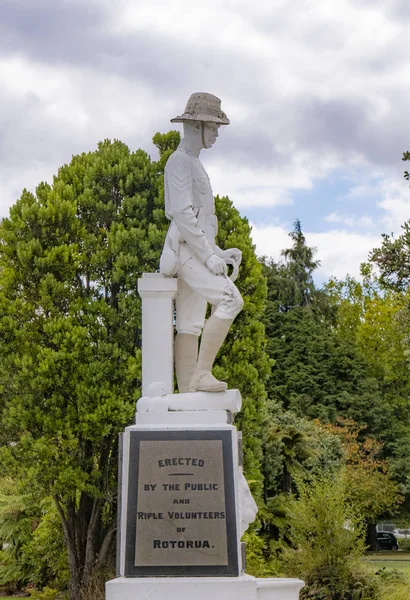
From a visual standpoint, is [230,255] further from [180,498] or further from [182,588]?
[182,588]

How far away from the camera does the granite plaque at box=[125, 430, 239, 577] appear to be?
6.32 metres

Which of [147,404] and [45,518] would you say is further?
[45,518]

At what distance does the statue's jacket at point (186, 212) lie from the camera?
24.4 ft

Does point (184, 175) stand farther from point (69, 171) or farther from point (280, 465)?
point (280, 465)

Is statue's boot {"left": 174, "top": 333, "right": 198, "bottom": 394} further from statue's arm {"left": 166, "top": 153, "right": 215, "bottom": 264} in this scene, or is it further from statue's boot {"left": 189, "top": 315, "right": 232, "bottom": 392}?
statue's arm {"left": 166, "top": 153, "right": 215, "bottom": 264}

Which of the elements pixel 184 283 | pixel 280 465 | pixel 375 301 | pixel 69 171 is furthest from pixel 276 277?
pixel 184 283

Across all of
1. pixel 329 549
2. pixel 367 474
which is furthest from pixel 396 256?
pixel 367 474

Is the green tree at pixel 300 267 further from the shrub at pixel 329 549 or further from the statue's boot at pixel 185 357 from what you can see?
the statue's boot at pixel 185 357

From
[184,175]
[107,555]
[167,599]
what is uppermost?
[184,175]

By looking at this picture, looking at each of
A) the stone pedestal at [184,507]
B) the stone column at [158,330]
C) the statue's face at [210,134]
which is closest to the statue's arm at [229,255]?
the stone column at [158,330]

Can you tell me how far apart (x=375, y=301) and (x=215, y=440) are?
102 feet

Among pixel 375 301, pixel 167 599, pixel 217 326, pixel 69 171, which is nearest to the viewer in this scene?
pixel 167 599

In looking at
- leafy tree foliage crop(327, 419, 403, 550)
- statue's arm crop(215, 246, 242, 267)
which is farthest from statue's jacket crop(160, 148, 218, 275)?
leafy tree foliage crop(327, 419, 403, 550)

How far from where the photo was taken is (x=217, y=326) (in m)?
7.30
